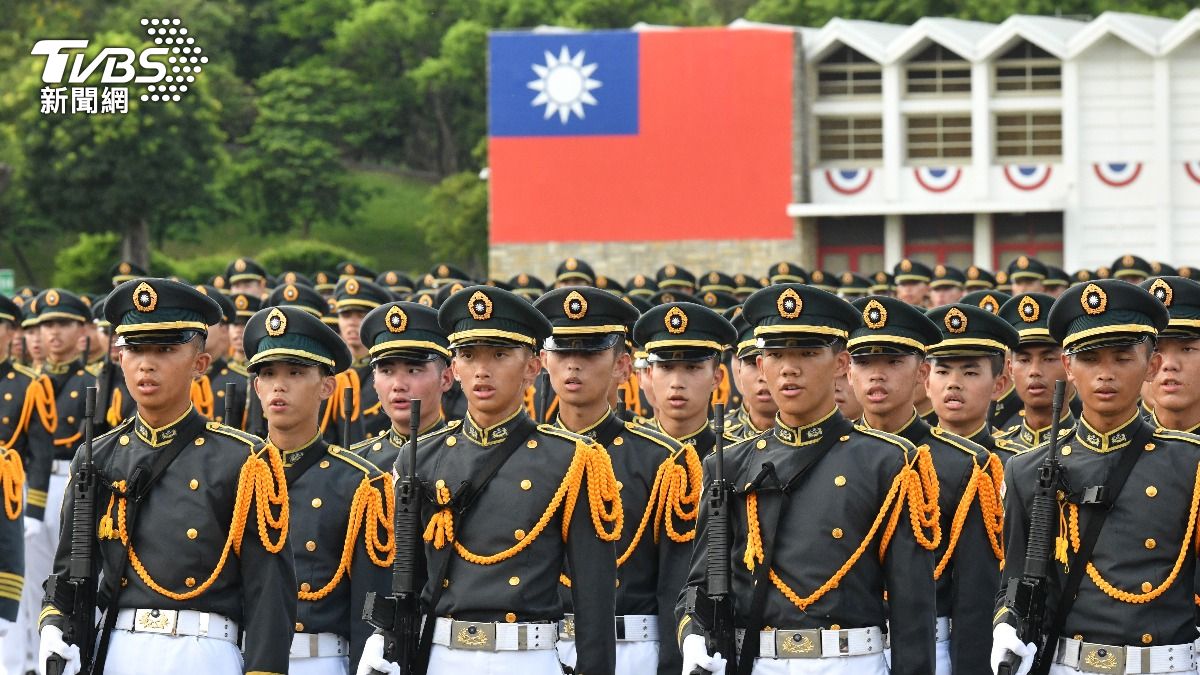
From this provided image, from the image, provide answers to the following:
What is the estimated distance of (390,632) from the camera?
6934 mm

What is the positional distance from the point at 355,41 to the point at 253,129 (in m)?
6.70

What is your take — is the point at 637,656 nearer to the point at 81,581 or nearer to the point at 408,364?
the point at 408,364

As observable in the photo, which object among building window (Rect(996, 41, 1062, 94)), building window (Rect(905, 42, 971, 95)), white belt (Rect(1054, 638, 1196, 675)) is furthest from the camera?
building window (Rect(905, 42, 971, 95))

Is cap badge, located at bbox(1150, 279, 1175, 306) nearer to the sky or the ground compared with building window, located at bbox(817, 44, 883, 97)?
nearer to the ground

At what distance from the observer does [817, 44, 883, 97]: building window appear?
4181 cm

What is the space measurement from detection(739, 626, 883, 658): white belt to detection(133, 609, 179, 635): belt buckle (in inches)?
77.4

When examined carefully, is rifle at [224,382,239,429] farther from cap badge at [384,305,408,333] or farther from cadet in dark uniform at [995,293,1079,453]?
cadet in dark uniform at [995,293,1079,453]

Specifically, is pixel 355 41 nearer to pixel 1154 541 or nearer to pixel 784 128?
pixel 784 128

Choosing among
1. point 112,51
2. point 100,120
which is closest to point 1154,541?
point 112,51

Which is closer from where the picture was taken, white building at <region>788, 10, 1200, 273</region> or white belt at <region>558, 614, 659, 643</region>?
white belt at <region>558, 614, 659, 643</region>

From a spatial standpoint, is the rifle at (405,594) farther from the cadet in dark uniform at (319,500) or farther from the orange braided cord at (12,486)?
the orange braided cord at (12,486)

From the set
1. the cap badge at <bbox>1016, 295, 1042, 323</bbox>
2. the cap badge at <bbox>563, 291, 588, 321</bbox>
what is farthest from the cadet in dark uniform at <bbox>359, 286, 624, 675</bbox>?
the cap badge at <bbox>1016, 295, 1042, 323</bbox>

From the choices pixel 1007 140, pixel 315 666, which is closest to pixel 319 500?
pixel 315 666

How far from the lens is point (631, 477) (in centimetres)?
841
